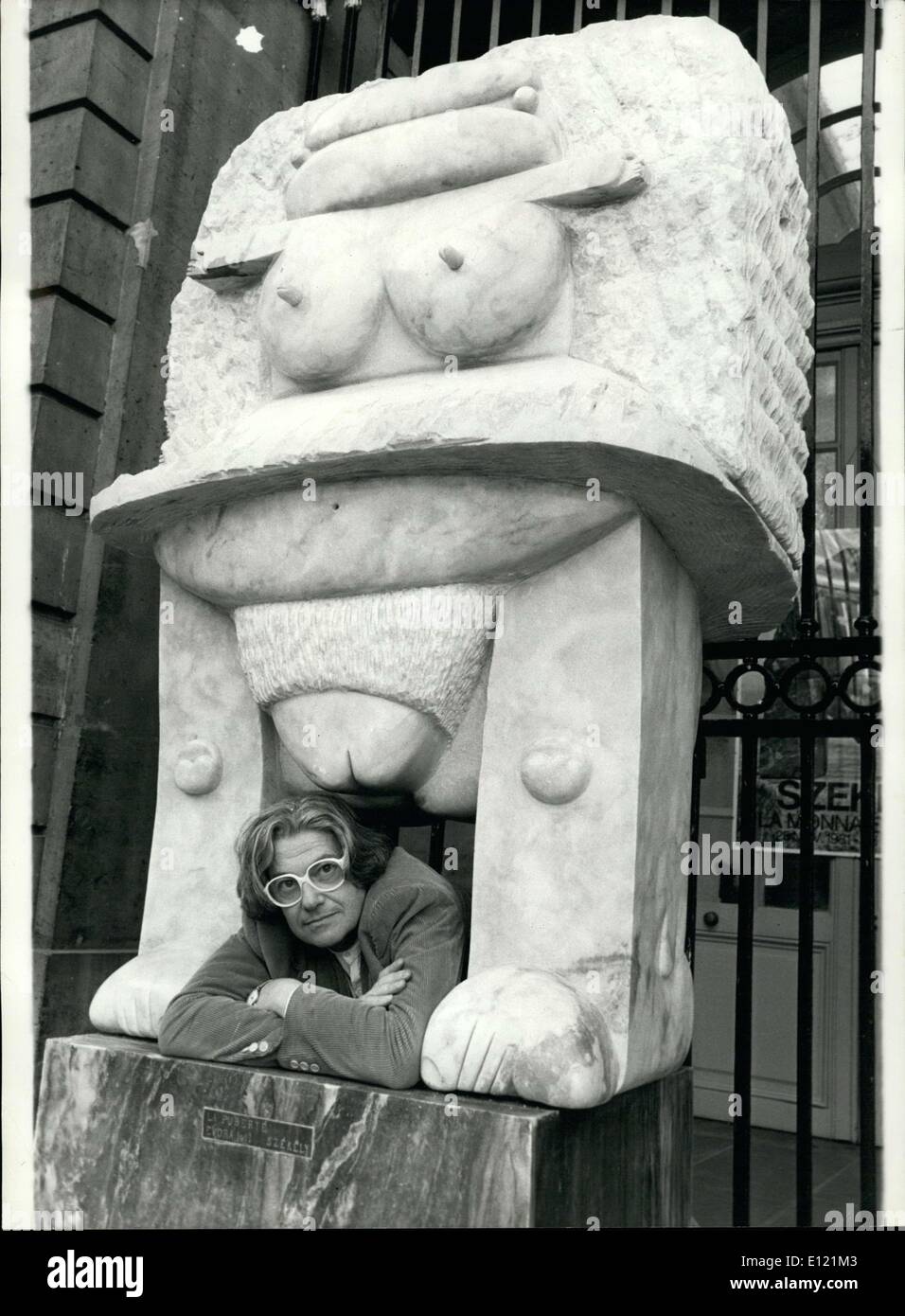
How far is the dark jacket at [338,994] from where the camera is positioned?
6.06 feet

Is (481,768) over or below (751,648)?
below

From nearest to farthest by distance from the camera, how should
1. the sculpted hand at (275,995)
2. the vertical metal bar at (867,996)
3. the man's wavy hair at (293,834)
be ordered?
1. the sculpted hand at (275,995)
2. the man's wavy hair at (293,834)
3. the vertical metal bar at (867,996)

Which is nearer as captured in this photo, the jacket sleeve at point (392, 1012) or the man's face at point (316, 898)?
the jacket sleeve at point (392, 1012)

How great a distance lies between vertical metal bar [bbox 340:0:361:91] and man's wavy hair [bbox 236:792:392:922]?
7.81ft

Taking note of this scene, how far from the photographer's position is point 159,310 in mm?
3098

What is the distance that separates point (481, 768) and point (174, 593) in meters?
0.77

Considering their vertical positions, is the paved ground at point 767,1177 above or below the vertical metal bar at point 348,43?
below

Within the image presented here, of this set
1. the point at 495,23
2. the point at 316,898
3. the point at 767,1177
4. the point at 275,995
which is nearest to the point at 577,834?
the point at 316,898

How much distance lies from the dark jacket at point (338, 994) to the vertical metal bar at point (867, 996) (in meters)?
1.00

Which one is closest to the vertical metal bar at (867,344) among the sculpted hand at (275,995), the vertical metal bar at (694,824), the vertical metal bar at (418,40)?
the vertical metal bar at (694,824)

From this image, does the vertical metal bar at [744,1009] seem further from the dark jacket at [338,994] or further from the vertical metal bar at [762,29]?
the vertical metal bar at [762,29]

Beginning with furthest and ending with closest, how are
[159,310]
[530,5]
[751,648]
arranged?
[530,5] → [159,310] → [751,648]
